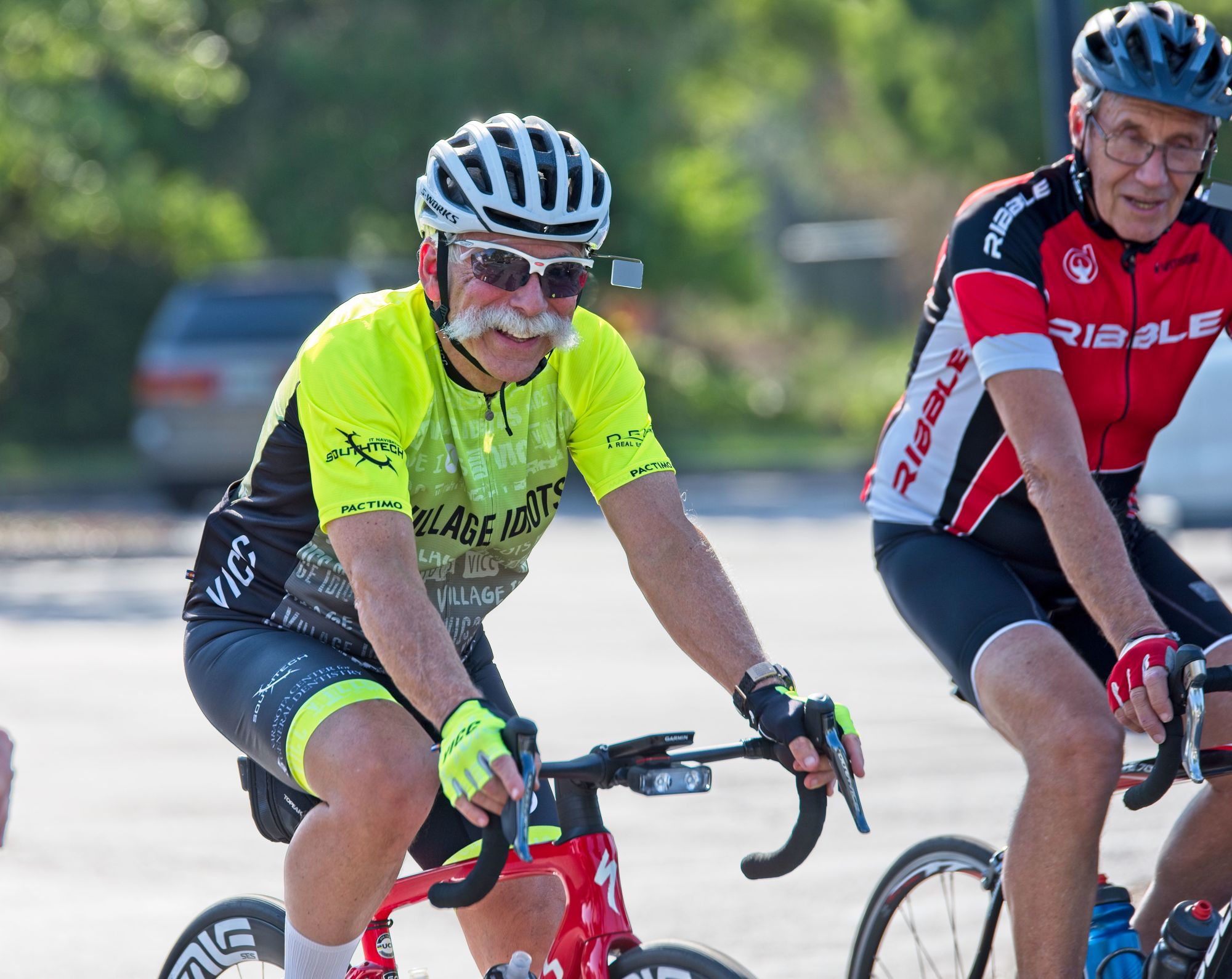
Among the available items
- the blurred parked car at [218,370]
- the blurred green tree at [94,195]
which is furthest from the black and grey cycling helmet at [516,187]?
the blurred green tree at [94,195]

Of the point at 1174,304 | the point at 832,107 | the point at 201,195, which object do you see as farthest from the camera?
the point at 832,107

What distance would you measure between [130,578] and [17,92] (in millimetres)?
8538

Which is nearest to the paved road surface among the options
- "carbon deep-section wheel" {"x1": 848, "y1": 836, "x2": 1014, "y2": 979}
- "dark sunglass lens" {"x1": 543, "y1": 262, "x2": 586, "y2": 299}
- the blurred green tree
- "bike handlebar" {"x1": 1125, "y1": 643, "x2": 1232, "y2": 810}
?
"carbon deep-section wheel" {"x1": 848, "y1": 836, "x2": 1014, "y2": 979}

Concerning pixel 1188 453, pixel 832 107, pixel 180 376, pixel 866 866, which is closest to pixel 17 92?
pixel 180 376

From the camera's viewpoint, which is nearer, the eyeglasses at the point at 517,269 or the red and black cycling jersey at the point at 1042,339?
the eyeglasses at the point at 517,269

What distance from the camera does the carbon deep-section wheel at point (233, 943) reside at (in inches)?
146

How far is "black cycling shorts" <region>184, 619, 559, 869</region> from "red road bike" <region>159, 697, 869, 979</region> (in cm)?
8

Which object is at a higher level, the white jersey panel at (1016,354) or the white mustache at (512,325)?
the white mustache at (512,325)

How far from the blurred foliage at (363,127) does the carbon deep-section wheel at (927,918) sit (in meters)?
17.8

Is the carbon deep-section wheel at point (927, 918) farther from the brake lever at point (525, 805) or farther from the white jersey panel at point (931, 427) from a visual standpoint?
the brake lever at point (525, 805)

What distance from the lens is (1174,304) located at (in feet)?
13.0

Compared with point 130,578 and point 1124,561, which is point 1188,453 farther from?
point 1124,561

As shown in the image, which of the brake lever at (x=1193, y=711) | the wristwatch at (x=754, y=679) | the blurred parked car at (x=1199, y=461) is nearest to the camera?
the brake lever at (x=1193, y=711)

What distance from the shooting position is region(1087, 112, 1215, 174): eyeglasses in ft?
12.5
